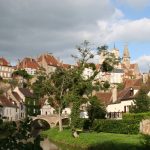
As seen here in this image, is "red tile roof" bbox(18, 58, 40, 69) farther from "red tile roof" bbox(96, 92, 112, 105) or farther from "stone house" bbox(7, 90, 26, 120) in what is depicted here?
"red tile roof" bbox(96, 92, 112, 105)

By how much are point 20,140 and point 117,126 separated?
46.1 metres

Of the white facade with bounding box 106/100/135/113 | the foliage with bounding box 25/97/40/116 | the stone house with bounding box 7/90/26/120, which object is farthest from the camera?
the foliage with bounding box 25/97/40/116

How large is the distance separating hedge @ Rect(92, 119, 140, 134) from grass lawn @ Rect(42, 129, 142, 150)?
8.98 ft

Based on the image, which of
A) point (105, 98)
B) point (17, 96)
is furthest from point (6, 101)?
point (105, 98)

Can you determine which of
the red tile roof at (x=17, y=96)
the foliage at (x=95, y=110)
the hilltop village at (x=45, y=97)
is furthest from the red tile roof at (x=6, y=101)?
the foliage at (x=95, y=110)

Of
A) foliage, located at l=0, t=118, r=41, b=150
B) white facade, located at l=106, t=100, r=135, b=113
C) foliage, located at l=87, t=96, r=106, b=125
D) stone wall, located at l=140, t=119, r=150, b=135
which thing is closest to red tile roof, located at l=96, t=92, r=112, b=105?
white facade, located at l=106, t=100, r=135, b=113

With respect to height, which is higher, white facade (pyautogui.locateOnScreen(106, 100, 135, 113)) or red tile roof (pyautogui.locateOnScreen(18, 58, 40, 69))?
red tile roof (pyautogui.locateOnScreen(18, 58, 40, 69))

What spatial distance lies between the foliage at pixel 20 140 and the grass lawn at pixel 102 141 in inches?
849

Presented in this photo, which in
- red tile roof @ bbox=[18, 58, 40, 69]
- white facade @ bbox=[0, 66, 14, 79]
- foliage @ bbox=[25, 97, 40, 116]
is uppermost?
red tile roof @ bbox=[18, 58, 40, 69]

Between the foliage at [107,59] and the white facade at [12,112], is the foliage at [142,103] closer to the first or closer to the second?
the foliage at [107,59]

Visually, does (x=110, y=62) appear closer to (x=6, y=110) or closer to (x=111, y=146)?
(x=111, y=146)

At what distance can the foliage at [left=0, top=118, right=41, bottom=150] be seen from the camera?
7.30 meters

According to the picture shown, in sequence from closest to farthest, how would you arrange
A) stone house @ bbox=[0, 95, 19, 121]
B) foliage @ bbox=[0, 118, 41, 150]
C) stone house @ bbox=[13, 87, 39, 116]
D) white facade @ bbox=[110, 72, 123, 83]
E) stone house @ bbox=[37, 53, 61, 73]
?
foliage @ bbox=[0, 118, 41, 150] → stone house @ bbox=[0, 95, 19, 121] → stone house @ bbox=[13, 87, 39, 116] → stone house @ bbox=[37, 53, 61, 73] → white facade @ bbox=[110, 72, 123, 83]

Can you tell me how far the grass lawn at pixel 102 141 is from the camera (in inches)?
1335
